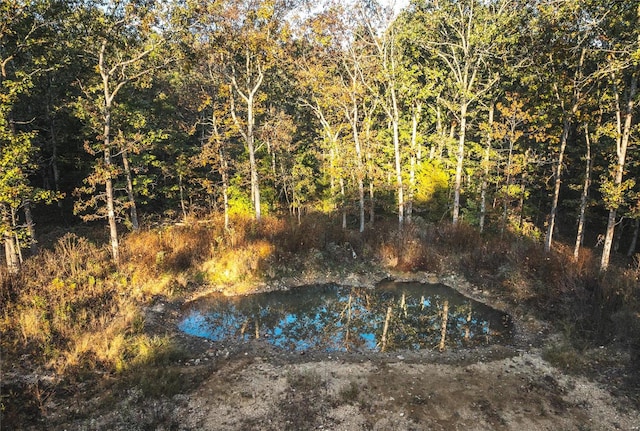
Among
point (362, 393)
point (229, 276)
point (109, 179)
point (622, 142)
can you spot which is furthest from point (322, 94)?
point (362, 393)

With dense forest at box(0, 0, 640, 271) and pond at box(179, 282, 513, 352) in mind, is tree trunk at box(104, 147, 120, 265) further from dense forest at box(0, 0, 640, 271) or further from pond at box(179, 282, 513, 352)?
pond at box(179, 282, 513, 352)

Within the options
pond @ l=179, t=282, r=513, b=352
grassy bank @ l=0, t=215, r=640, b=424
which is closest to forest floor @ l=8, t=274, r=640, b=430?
grassy bank @ l=0, t=215, r=640, b=424

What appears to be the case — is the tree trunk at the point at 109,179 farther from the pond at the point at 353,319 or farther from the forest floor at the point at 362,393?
the forest floor at the point at 362,393

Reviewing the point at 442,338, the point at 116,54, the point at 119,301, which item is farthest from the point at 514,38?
the point at 119,301

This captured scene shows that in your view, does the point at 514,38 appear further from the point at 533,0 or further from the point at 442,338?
the point at 442,338

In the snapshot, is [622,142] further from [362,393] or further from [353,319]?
[362,393]
